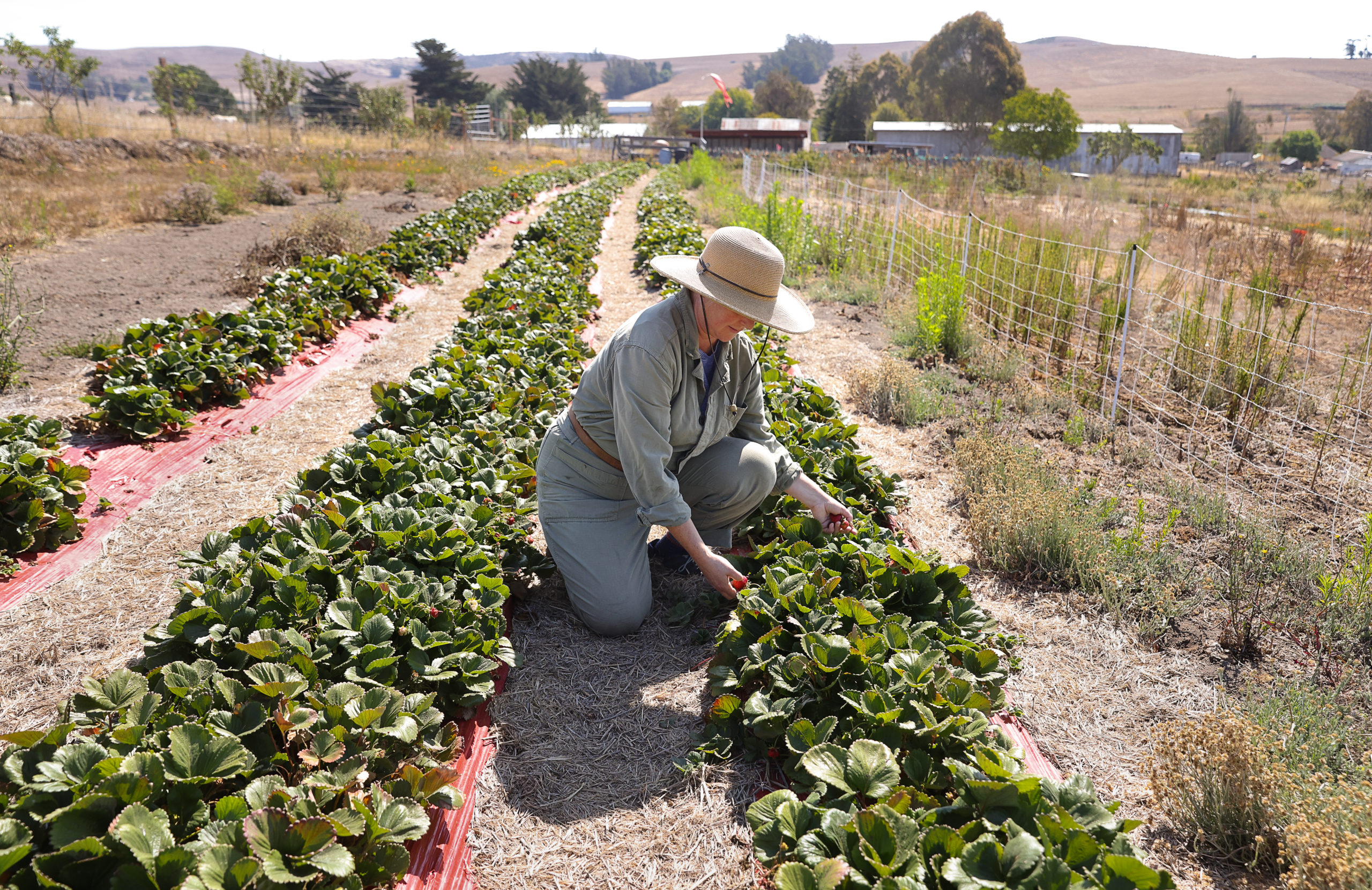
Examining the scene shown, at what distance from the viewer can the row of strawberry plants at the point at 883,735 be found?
170 cm

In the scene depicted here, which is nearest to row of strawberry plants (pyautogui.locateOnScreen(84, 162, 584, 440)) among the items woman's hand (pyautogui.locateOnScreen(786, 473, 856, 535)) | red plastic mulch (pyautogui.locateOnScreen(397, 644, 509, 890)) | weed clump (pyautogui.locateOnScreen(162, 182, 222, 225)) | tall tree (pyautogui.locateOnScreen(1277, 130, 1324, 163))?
red plastic mulch (pyautogui.locateOnScreen(397, 644, 509, 890))

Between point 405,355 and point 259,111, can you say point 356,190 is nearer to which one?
point 259,111

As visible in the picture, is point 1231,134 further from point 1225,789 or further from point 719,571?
point 719,571

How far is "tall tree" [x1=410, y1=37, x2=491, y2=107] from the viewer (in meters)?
56.3

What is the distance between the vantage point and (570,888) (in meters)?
2.09

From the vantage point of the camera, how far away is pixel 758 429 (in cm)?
338

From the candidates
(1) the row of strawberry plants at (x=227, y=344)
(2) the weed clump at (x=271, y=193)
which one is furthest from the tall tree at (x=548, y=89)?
(1) the row of strawberry plants at (x=227, y=344)

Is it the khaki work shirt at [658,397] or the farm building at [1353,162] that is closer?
the khaki work shirt at [658,397]

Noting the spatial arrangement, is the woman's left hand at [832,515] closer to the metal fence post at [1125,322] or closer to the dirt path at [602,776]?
the dirt path at [602,776]

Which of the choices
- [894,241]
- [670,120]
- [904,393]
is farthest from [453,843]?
[670,120]

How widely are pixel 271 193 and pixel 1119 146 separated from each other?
36.8 m

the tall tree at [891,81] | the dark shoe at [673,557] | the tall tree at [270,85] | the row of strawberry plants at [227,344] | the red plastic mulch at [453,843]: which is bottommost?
the red plastic mulch at [453,843]

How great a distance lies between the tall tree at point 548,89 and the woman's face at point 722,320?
243 ft

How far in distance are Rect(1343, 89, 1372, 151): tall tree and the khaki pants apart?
272 feet
